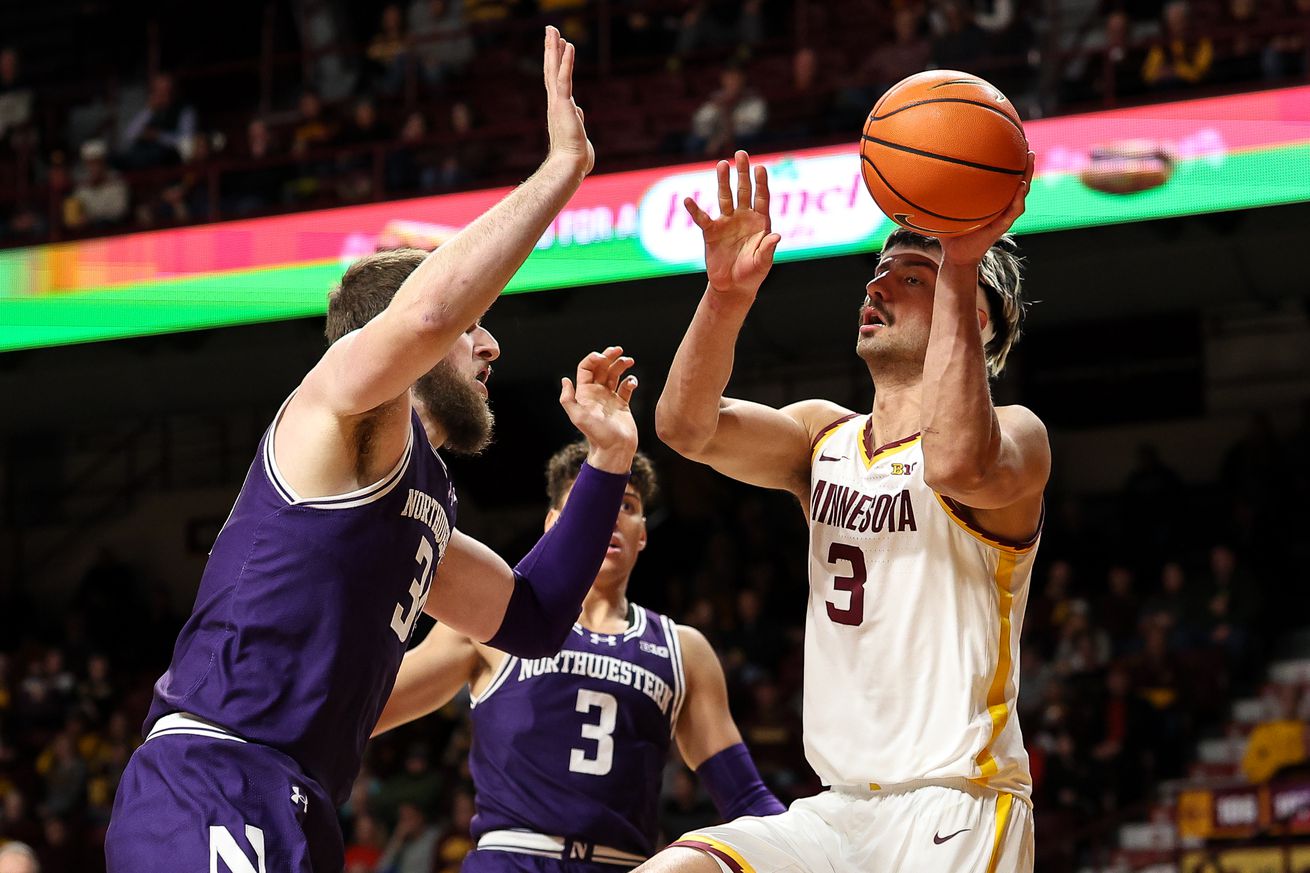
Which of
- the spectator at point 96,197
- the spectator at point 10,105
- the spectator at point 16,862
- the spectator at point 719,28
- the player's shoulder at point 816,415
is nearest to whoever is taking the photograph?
the player's shoulder at point 816,415

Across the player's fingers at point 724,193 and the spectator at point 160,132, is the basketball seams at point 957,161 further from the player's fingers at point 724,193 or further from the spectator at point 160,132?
the spectator at point 160,132

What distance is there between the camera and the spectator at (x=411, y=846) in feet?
40.6

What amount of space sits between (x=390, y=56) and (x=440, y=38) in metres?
0.71

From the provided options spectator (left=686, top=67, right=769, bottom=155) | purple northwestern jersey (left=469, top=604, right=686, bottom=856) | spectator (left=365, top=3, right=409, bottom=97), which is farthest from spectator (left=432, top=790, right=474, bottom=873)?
spectator (left=365, top=3, right=409, bottom=97)

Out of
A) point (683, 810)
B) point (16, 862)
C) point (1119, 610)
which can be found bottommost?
point (683, 810)

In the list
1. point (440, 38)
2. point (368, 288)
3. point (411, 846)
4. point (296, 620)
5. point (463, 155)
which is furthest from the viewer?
point (440, 38)

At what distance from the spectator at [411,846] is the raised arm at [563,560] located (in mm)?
8618

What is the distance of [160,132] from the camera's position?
16891 millimetres

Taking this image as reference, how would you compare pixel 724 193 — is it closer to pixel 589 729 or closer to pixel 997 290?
pixel 997 290

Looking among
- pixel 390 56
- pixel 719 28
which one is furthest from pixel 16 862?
pixel 390 56

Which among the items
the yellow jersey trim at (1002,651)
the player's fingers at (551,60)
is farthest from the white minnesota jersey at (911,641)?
the player's fingers at (551,60)

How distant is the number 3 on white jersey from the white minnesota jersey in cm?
137

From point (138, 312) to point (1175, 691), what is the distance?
9.34 m

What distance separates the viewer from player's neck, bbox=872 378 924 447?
4.34 m
